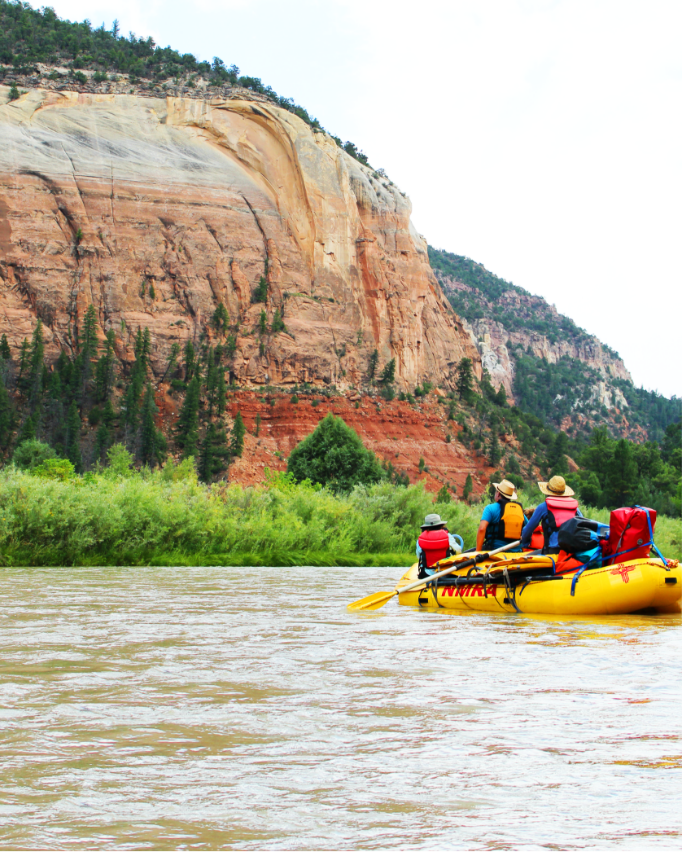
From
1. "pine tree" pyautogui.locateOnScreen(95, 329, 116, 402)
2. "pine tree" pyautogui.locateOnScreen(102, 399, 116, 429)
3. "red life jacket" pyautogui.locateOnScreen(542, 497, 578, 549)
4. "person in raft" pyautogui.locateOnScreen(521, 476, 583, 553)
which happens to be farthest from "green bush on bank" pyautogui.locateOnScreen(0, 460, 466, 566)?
"pine tree" pyautogui.locateOnScreen(95, 329, 116, 402)

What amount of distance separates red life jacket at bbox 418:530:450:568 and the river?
14.7 feet

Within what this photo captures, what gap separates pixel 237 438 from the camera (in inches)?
2810

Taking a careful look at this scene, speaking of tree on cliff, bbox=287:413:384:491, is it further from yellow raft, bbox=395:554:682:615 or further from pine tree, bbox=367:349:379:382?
yellow raft, bbox=395:554:682:615

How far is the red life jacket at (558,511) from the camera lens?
42.5ft

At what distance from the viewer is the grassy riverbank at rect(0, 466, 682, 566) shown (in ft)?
71.3

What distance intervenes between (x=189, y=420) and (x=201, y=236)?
17.7 meters

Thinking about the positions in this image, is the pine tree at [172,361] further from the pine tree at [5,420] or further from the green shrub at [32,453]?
the green shrub at [32,453]

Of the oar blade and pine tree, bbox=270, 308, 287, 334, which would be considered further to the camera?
pine tree, bbox=270, 308, 287, 334

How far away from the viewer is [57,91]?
80.9 metres

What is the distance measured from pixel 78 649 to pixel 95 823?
16.0ft

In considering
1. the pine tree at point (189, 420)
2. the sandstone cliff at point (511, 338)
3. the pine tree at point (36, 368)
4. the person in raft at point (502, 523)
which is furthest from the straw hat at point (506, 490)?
the sandstone cliff at point (511, 338)

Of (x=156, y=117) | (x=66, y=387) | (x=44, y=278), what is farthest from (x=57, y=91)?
(x=66, y=387)

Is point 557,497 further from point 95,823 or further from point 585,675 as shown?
point 95,823

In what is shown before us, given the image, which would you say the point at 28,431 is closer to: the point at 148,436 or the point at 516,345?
the point at 148,436
